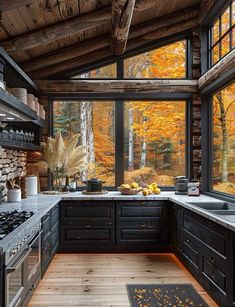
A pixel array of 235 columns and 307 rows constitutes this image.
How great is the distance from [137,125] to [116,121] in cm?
35

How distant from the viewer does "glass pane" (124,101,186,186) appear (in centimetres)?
579

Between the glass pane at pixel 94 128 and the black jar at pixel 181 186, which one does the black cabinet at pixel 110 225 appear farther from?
the glass pane at pixel 94 128

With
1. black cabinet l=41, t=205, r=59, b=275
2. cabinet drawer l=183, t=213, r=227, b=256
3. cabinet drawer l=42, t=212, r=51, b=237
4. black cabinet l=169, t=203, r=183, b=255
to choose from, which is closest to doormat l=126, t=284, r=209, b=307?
cabinet drawer l=183, t=213, r=227, b=256

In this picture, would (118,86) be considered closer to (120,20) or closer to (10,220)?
(120,20)

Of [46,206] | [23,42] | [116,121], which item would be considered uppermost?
[23,42]

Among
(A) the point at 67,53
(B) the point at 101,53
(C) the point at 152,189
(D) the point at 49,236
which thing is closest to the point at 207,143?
(C) the point at 152,189

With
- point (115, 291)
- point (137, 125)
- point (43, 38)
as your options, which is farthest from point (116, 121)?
point (115, 291)

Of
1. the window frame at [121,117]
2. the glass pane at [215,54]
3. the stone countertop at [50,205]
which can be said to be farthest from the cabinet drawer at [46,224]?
the glass pane at [215,54]

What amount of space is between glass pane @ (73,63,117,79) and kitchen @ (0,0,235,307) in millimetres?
16

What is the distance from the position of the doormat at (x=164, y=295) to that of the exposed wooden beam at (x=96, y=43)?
11.0ft

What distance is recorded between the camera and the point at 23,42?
4160 millimetres

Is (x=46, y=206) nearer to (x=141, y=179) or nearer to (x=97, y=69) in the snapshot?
(x=141, y=179)

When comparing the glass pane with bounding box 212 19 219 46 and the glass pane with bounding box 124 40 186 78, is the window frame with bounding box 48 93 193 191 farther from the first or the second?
the glass pane with bounding box 212 19 219 46

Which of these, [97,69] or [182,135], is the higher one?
[97,69]
